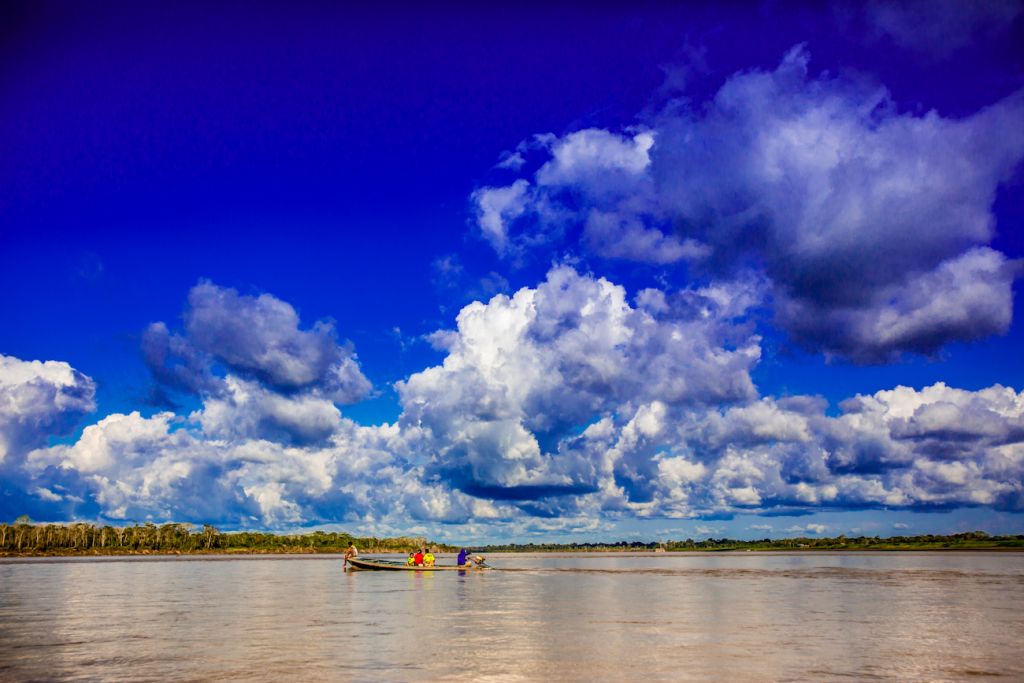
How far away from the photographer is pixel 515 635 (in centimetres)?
3522

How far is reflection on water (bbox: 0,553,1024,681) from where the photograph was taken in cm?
2588

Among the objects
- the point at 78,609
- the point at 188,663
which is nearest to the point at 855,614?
the point at 188,663

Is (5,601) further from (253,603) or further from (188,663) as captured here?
(188,663)

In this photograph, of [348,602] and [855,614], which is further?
[348,602]

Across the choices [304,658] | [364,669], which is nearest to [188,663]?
[304,658]

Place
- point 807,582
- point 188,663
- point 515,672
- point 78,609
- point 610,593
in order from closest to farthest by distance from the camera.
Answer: point 515,672, point 188,663, point 78,609, point 610,593, point 807,582

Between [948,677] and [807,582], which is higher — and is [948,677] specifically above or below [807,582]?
above

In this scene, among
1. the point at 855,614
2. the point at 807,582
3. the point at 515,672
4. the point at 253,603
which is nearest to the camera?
the point at 515,672

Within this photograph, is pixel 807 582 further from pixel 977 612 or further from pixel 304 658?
pixel 304 658

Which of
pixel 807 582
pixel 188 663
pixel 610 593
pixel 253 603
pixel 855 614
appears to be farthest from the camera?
pixel 807 582

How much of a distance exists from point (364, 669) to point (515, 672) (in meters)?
5.08

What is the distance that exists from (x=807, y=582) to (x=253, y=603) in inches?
2051

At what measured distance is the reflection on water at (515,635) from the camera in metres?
Answer: 25.9

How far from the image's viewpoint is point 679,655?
28875 mm
